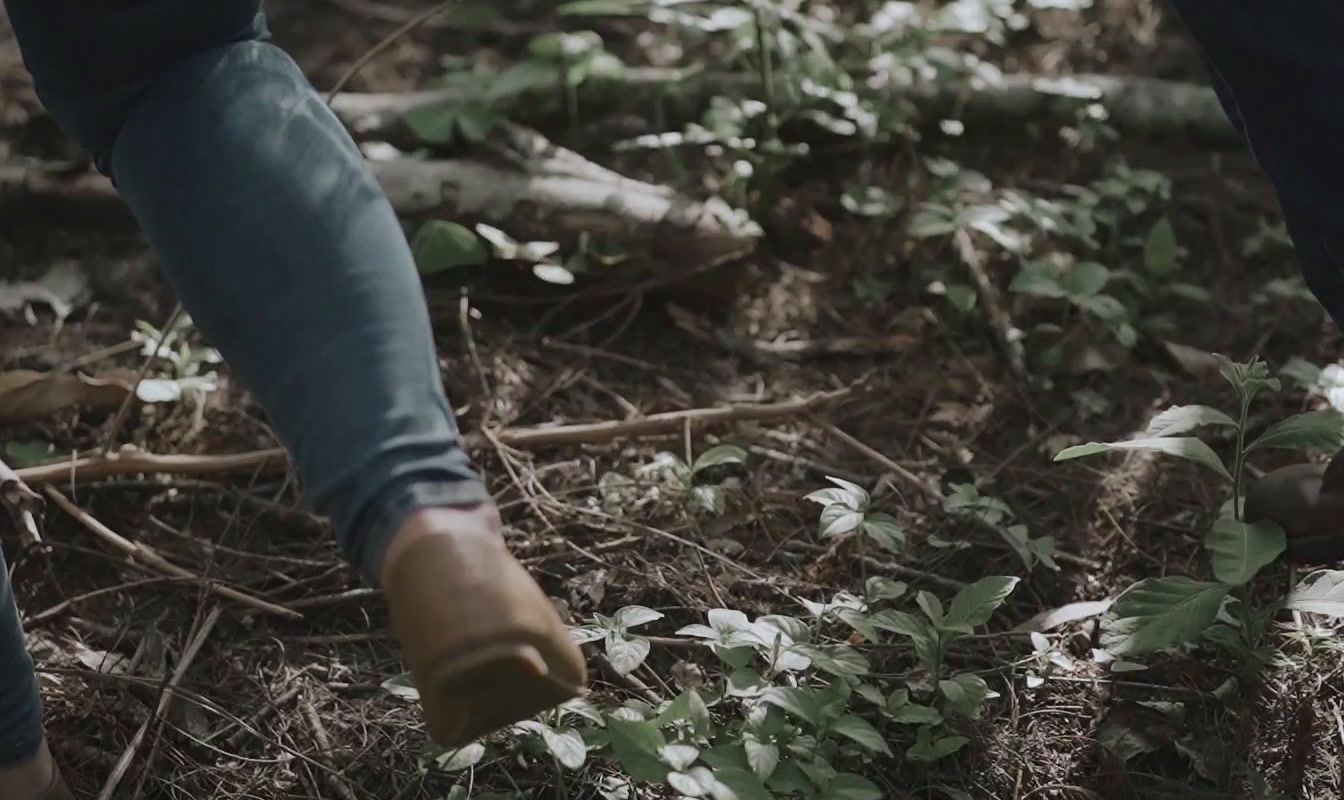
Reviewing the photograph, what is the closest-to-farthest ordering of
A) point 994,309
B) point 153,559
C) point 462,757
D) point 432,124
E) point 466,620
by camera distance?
point 466,620
point 462,757
point 153,559
point 994,309
point 432,124

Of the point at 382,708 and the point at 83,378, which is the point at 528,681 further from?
the point at 83,378

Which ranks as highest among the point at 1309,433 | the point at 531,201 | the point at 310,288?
the point at 310,288

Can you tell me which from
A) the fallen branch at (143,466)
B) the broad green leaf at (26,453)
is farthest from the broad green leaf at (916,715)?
the broad green leaf at (26,453)

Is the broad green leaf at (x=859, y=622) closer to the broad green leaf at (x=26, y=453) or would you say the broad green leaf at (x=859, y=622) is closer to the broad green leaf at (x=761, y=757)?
the broad green leaf at (x=761, y=757)

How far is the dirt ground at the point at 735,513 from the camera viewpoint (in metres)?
1.51

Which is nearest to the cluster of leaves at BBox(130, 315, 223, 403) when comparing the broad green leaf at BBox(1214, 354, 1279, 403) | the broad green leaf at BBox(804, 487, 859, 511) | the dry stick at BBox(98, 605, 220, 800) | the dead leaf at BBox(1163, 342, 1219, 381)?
the dry stick at BBox(98, 605, 220, 800)

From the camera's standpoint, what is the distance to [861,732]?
1.35 m

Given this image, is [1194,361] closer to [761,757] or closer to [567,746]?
[761,757]

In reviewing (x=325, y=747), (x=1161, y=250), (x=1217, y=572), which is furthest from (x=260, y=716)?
(x=1161, y=250)

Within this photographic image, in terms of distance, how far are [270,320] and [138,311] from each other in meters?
1.34

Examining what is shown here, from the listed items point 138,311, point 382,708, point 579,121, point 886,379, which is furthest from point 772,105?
point 382,708

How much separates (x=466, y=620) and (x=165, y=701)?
75cm

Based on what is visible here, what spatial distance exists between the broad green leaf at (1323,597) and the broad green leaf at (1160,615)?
90mm

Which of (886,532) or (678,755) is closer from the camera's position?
(678,755)
